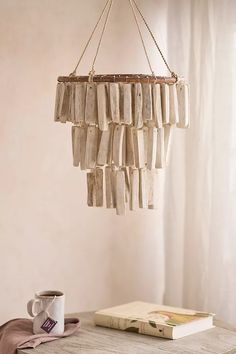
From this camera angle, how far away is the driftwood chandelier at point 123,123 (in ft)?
7.05

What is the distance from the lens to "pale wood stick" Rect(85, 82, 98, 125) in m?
2.16

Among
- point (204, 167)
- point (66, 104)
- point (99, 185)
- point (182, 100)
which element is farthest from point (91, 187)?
point (204, 167)

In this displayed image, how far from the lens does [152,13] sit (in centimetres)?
307

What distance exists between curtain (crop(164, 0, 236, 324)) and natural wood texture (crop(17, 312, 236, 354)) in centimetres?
50

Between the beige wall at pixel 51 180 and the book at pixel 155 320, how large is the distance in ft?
1.52

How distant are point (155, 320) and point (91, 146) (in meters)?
0.55

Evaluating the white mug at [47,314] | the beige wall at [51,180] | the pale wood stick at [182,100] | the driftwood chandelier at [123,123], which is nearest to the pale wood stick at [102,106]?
the driftwood chandelier at [123,123]

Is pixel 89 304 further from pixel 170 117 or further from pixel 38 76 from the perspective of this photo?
pixel 170 117

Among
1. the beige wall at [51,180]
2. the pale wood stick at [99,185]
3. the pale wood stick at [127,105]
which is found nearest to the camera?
the pale wood stick at [127,105]

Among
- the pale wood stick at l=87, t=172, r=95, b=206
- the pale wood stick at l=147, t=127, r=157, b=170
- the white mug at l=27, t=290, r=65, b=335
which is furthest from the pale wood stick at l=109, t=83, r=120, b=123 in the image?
the white mug at l=27, t=290, r=65, b=335

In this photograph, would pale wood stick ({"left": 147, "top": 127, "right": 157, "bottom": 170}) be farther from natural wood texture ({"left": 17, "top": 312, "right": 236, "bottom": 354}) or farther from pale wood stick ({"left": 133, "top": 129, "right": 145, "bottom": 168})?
natural wood texture ({"left": 17, "top": 312, "right": 236, "bottom": 354})

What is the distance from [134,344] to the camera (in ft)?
7.39

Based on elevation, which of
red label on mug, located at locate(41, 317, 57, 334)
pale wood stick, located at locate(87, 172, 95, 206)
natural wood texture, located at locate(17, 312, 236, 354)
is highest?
pale wood stick, located at locate(87, 172, 95, 206)

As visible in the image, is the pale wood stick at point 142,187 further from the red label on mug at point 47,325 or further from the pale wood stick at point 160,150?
the red label on mug at point 47,325
